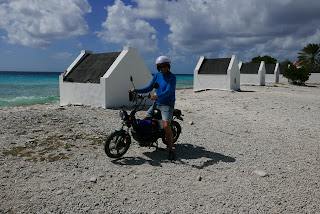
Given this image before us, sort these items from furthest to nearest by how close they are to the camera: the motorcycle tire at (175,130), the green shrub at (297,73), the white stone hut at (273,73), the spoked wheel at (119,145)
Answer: the white stone hut at (273,73) → the green shrub at (297,73) → the motorcycle tire at (175,130) → the spoked wheel at (119,145)

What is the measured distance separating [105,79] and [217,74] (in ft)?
55.8

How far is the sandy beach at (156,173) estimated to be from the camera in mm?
3438

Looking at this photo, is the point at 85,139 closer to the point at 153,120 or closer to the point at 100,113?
the point at 153,120

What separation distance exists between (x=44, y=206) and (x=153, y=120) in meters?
2.84

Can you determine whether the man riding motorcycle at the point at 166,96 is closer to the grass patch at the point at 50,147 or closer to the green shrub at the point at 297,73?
the grass patch at the point at 50,147

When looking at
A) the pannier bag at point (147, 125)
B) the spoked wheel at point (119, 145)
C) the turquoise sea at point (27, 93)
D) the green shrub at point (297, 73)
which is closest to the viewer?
the spoked wheel at point (119, 145)

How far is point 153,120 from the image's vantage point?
546 centimetres

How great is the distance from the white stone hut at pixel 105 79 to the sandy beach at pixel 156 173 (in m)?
4.13

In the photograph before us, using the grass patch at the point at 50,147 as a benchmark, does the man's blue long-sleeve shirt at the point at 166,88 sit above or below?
above

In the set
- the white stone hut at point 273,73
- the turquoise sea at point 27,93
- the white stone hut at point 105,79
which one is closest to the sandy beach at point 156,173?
the white stone hut at point 105,79

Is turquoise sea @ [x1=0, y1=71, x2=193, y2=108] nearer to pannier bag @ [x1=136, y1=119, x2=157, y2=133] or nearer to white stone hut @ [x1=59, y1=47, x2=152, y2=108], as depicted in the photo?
white stone hut @ [x1=59, y1=47, x2=152, y2=108]

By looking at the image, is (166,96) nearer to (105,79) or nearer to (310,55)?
(105,79)

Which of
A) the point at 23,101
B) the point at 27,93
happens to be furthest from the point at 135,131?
the point at 27,93

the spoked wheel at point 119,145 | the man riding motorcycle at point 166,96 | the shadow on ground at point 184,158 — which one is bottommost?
the shadow on ground at point 184,158
